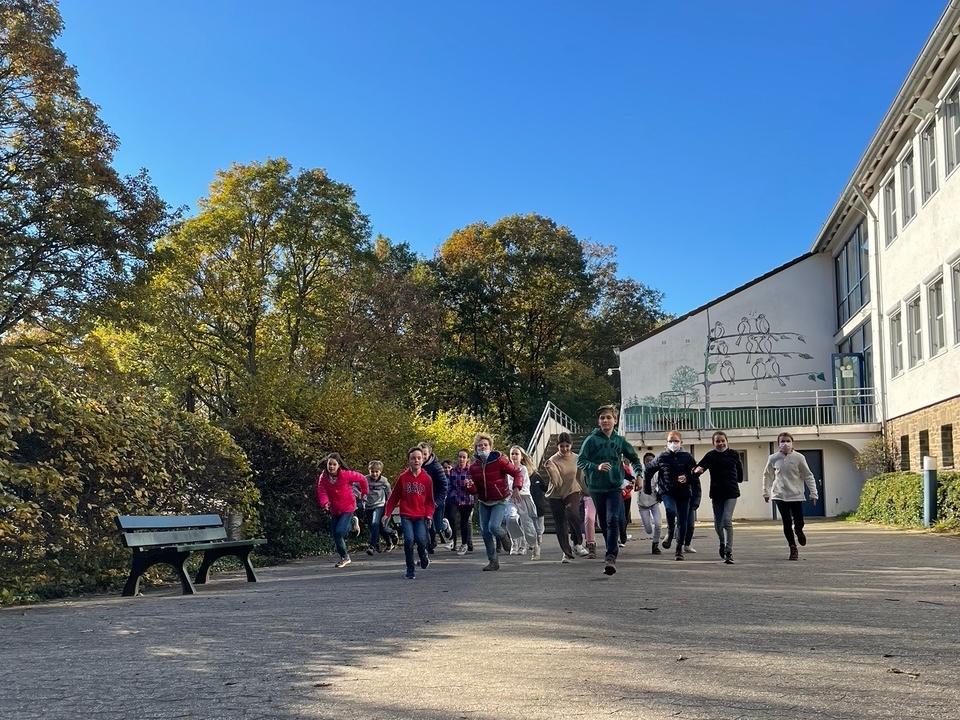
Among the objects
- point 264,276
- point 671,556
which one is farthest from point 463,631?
point 264,276

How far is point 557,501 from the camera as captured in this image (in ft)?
48.8

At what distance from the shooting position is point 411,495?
1382cm

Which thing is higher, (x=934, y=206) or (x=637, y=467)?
(x=934, y=206)

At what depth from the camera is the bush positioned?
1100 cm

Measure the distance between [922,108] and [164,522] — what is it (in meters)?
18.2

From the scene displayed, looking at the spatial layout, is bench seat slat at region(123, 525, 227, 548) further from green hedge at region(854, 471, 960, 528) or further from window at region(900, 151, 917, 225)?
window at region(900, 151, 917, 225)

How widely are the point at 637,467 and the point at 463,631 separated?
5396mm

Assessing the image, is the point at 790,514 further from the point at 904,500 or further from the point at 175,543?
the point at 904,500

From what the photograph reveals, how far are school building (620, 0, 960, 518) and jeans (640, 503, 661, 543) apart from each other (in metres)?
8.26

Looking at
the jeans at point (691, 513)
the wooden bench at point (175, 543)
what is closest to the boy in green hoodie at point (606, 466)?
the jeans at point (691, 513)

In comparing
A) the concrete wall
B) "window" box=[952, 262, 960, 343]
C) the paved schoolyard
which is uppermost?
the concrete wall

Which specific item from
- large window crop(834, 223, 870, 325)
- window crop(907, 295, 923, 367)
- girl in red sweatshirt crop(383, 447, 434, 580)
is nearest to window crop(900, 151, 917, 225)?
window crop(907, 295, 923, 367)

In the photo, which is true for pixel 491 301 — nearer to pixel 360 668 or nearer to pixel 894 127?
pixel 894 127

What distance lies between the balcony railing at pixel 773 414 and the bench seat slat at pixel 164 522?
22.3m
